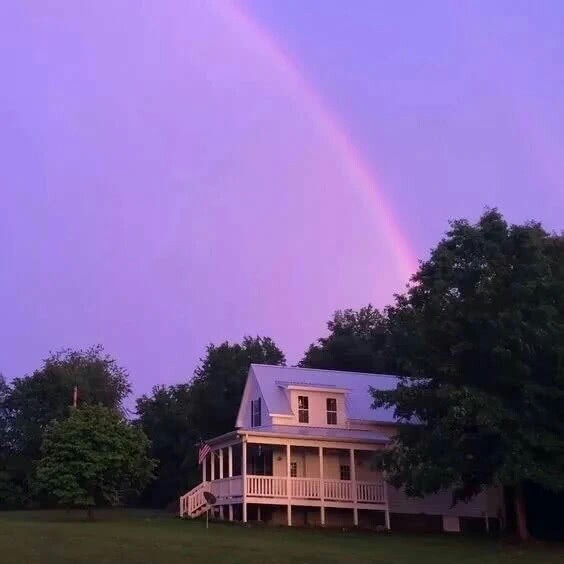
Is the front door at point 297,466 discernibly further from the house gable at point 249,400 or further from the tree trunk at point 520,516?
the tree trunk at point 520,516

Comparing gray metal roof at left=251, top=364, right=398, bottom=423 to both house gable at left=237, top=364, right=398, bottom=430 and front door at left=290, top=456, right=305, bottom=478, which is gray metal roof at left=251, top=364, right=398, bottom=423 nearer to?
house gable at left=237, top=364, right=398, bottom=430

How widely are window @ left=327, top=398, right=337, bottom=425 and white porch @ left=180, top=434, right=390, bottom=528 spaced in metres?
1.42

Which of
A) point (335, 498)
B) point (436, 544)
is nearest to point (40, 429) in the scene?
point (335, 498)

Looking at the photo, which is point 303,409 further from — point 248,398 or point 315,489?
point 315,489

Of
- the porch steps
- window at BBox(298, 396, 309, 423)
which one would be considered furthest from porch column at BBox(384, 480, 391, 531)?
the porch steps

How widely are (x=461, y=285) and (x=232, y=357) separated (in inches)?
1284

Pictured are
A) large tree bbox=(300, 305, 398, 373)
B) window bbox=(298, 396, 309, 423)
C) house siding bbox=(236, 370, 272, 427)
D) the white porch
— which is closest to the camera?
the white porch

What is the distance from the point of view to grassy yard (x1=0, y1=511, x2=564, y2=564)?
75.6 ft

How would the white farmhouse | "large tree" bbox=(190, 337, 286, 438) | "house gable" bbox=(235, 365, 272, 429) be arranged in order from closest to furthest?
1. the white farmhouse
2. "house gable" bbox=(235, 365, 272, 429)
3. "large tree" bbox=(190, 337, 286, 438)

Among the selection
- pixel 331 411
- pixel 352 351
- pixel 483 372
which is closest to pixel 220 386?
pixel 352 351

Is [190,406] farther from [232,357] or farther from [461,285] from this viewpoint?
[461,285]

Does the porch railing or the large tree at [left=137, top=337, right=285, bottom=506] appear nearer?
the porch railing

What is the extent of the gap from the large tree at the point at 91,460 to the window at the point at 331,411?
8.64 meters

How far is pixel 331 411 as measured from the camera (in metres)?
42.7
